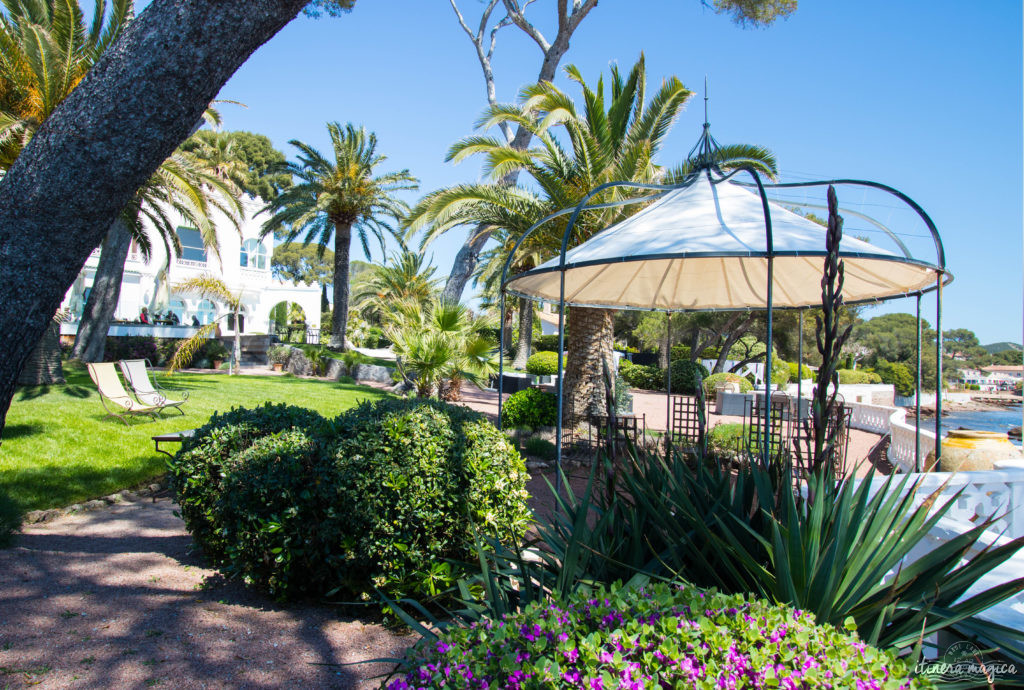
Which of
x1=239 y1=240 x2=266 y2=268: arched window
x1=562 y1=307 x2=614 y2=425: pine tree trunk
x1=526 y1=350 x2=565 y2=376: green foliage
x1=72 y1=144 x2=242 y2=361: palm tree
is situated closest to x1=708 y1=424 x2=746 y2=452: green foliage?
x1=562 y1=307 x2=614 y2=425: pine tree trunk

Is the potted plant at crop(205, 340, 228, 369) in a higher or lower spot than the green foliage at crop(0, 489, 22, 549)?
higher

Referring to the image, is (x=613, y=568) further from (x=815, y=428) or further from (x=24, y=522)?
(x=24, y=522)

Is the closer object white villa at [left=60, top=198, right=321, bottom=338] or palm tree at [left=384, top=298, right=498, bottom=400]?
palm tree at [left=384, top=298, right=498, bottom=400]

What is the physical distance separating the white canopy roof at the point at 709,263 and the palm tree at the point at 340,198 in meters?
18.0

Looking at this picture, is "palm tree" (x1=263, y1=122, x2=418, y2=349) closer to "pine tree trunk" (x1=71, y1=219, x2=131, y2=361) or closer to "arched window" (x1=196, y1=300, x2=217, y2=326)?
"pine tree trunk" (x1=71, y1=219, x2=131, y2=361)

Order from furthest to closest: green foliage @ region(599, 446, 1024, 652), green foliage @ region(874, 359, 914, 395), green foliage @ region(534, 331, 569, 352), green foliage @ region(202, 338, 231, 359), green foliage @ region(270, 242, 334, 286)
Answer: green foliage @ region(270, 242, 334, 286) < green foliage @ region(534, 331, 569, 352) < green foliage @ region(874, 359, 914, 395) < green foliage @ region(202, 338, 231, 359) < green foliage @ region(599, 446, 1024, 652)

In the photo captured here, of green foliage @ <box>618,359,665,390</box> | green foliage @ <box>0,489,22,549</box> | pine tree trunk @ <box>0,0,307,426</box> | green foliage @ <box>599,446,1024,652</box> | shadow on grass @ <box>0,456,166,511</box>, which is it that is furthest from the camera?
green foliage @ <box>618,359,665,390</box>

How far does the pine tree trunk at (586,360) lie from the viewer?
438 inches

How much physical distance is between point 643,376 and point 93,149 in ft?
80.6

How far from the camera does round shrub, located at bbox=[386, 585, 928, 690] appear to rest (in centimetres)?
142

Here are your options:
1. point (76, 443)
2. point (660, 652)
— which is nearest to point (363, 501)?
point (660, 652)

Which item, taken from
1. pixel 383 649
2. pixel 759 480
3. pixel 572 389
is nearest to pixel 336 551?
pixel 383 649

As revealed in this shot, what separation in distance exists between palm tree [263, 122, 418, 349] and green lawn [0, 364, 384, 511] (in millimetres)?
10673

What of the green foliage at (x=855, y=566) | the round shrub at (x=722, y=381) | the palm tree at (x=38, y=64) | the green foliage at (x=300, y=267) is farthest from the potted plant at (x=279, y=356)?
the green foliage at (x=300, y=267)
